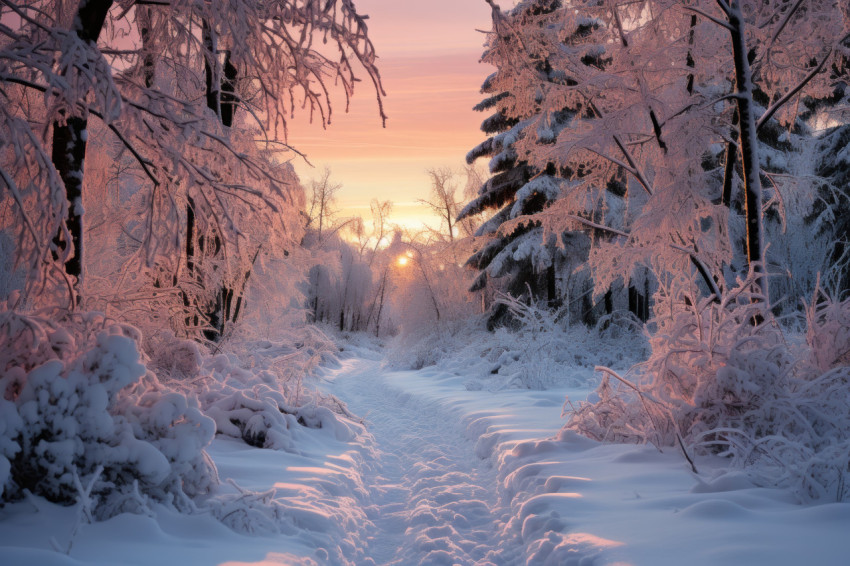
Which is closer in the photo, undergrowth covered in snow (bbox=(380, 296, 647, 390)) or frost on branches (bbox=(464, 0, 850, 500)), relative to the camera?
frost on branches (bbox=(464, 0, 850, 500))

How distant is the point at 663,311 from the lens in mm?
6297

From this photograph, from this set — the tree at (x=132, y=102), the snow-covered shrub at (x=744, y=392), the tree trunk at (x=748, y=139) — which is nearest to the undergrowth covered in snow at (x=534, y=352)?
the tree trunk at (x=748, y=139)

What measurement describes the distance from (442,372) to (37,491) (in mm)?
14326

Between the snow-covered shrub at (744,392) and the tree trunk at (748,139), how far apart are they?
1972 mm

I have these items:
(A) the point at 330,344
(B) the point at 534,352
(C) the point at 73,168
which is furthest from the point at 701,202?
(C) the point at 73,168

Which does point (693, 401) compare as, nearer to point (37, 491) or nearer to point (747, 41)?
point (37, 491)

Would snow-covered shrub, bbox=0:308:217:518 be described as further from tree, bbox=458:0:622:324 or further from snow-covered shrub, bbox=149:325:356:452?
tree, bbox=458:0:622:324

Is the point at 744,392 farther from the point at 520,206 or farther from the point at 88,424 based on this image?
→ the point at 520,206

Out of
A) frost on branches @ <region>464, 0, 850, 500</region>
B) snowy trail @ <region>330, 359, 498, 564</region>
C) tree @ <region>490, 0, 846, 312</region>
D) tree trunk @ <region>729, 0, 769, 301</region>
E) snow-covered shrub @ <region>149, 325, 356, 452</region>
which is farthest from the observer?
→ tree @ <region>490, 0, 846, 312</region>

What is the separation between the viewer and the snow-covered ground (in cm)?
293

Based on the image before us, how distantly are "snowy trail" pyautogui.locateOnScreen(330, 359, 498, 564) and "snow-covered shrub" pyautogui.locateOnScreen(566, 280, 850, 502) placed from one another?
5.58 ft

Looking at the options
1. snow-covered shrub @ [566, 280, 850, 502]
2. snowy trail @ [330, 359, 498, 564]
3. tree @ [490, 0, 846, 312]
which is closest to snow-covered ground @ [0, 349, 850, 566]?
snowy trail @ [330, 359, 498, 564]

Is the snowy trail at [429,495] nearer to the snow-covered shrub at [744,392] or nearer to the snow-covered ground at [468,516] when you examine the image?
the snow-covered ground at [468,516]

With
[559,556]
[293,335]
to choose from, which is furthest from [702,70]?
[293,335]
